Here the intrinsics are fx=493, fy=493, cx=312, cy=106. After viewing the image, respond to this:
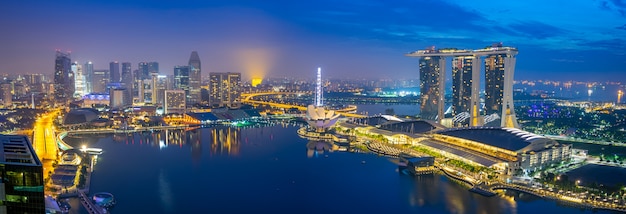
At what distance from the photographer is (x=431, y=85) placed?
2547cm

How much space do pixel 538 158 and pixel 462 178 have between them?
2491mm

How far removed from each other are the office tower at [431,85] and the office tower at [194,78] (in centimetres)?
2106

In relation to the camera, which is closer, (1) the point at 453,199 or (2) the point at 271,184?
(1) the point at 453,199

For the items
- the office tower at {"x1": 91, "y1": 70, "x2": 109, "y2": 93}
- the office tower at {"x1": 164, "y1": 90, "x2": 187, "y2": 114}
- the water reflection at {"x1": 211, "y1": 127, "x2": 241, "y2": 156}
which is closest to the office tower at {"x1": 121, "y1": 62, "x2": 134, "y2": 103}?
the office tower at {"x1": 91, "y1": 70, "x2": 109, "y2": 93}

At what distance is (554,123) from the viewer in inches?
913

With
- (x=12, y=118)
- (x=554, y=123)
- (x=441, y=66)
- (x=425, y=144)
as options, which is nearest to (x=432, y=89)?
(x=441, y=66)

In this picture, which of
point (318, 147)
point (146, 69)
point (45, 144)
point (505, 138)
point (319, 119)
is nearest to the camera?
point (505, 138)

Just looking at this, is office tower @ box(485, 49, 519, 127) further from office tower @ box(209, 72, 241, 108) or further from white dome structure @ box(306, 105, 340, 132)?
office tower @ box(209, 72, 241, 108)

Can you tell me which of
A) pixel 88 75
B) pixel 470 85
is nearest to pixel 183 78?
pixel 88 75

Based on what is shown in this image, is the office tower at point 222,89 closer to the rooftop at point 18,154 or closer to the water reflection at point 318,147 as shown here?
the water reflection at point 318,147

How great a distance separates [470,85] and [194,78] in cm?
2644

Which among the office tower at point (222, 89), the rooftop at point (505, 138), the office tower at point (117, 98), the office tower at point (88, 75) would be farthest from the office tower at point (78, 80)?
the rooftop at point (505, 138)

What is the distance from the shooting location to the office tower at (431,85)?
82.1 ft

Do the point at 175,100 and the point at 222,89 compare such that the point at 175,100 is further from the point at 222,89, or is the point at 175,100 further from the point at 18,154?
the point at 18,154
